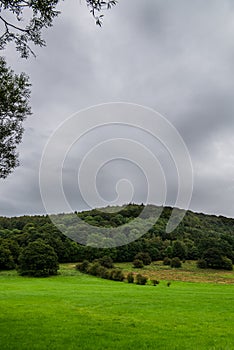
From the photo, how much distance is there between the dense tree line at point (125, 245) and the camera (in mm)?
95750

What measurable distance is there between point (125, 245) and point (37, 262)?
3204 cm

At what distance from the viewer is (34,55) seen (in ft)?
44.6

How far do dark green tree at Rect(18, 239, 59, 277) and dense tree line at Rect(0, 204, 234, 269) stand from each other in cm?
467

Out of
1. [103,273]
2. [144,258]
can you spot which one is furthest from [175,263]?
[103,273]

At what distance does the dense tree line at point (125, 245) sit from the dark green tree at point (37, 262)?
4675 millimetres

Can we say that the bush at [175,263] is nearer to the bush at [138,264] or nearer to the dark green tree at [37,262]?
the bush at [138,264]

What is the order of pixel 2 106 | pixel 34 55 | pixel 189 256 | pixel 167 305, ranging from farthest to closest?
pixel 189 256, pixel 167 305, pixel 2 106, pixel 34 55

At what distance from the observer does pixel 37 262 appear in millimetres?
80938

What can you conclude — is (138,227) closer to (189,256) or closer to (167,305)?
(189,256)

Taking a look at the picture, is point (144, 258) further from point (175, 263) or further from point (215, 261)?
point (215, 261)

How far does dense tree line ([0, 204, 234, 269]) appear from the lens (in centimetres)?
9575

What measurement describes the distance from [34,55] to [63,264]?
294 ft

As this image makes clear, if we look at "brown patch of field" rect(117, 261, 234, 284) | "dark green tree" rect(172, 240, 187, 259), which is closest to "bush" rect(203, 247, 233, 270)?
"brown patch of field" rect(117, 261, 234, 284)

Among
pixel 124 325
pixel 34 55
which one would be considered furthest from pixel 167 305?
pixel 34 55
